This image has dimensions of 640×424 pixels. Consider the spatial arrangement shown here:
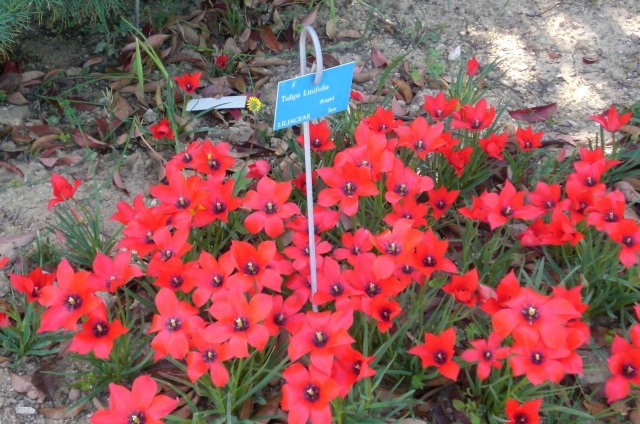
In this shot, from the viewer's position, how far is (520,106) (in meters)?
2.87

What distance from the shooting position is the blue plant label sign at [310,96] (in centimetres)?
151

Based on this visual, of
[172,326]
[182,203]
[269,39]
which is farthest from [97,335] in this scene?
[269,39]

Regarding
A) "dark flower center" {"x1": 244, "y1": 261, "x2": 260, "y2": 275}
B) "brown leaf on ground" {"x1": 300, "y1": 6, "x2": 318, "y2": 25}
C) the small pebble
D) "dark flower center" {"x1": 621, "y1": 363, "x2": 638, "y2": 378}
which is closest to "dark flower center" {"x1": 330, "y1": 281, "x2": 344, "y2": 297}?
"dark flower center" {"x1": 244, "y1": 261, "x2": 260, "y2": 275}

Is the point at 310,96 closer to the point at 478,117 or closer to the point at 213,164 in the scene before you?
the point at 213,164

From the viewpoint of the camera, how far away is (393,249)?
1.61 metres

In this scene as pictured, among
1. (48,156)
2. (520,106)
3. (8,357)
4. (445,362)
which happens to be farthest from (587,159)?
(48,156)

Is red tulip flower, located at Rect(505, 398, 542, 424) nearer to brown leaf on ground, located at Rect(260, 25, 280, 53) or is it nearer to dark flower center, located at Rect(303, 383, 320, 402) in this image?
dark flower center, located at Rect(303, 383, 320, 402)

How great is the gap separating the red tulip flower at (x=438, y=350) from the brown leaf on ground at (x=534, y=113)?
1.50 meters

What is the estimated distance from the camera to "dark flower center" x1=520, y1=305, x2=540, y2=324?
143cm

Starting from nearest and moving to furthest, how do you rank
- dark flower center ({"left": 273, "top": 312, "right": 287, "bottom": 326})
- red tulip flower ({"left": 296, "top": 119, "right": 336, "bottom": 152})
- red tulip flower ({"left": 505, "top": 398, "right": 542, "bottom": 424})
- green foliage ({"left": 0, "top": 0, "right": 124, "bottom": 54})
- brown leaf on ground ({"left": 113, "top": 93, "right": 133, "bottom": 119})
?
red tulip flower ({"left": 505, "top": 398, "right": 542, "bottom": 424}) → dark flower center ({"left": 273, "top": 312, "right": 287, "bottom": 326}) → red tulip flower ({"left": 296, "top": 119, "right": 336, "bottom": 152}) → green foliage ({"left": 0, "top": 0, "right": 124, "bottom": 54}) → brown leaf on ground ({"left": 113, "top": 93, "right": 133, "bottom": 119})

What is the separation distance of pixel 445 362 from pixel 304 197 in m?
0.86

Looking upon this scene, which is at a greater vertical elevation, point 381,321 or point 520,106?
point 381,321

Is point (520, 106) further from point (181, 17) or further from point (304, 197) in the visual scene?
point (181, 17)

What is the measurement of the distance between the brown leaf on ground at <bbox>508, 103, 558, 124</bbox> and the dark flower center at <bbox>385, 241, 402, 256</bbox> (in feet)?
4.63
